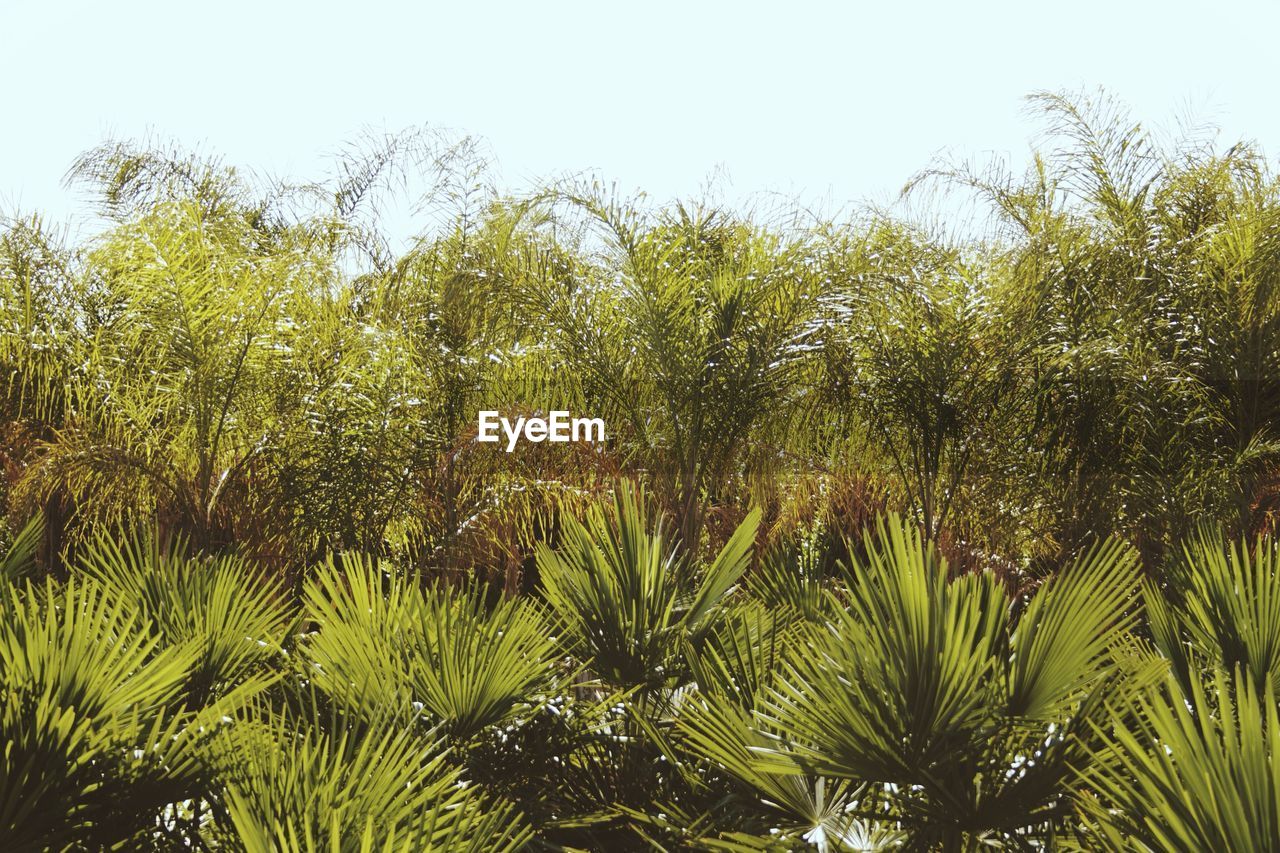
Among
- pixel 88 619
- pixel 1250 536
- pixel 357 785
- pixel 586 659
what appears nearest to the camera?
pixel 357 785

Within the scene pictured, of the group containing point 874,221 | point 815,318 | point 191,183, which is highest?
point 191,183

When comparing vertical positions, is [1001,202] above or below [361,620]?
above

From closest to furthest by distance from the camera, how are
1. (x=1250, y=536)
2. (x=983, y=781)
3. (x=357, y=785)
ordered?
(x=357, y=785)
(x=983, y=781)
(x=1250, y=536)

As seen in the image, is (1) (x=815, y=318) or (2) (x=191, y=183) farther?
(2) (x=191, y=183)

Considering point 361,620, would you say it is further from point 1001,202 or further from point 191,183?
point 191,183

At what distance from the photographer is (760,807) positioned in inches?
104

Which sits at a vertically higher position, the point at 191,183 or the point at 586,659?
the point at 191,183

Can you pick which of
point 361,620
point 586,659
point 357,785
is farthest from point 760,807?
point 361,620

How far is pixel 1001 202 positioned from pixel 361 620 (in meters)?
6.95

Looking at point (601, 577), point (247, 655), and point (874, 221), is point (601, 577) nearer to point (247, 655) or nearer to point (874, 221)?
point (247, 655)

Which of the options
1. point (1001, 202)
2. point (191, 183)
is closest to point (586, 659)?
point (1001, 202)

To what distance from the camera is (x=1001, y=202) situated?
8.61 meters

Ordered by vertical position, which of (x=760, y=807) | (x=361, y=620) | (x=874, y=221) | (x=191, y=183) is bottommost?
(x=760, y=807)

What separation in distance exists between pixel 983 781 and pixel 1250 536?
5.74m
